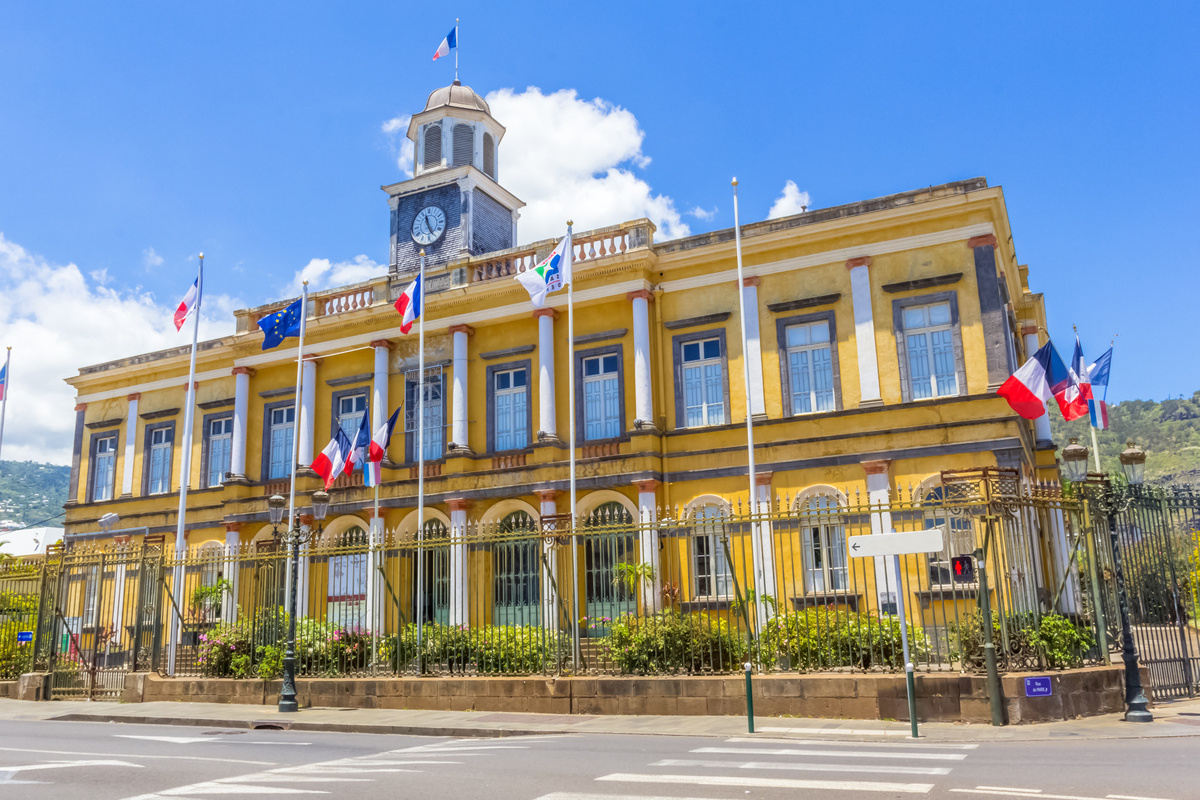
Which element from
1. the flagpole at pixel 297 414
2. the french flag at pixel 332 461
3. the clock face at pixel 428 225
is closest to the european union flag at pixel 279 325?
the flagpole at pixel 297 414

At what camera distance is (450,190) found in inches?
1198

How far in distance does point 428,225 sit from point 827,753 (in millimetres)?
24175

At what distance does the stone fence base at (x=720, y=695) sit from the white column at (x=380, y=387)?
35.4 feet

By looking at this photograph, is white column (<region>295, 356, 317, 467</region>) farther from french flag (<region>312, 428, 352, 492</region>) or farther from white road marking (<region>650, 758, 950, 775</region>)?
white road marking (<region>650, 758, 950, 775</region>)

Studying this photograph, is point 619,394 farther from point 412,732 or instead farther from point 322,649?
point 412,732

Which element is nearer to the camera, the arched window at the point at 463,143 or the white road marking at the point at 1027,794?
the white road marking at the point at 1027,794

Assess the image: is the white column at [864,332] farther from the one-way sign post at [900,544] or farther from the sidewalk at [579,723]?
the one-way sign post at [900,544]

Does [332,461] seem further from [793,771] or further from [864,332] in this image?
[793,771]

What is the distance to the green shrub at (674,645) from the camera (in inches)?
555

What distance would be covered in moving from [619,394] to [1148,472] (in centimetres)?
9096

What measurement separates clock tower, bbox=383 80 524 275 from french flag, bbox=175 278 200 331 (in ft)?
23.6

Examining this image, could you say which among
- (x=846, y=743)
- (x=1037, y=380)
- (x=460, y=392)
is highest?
(x=460, y=392)

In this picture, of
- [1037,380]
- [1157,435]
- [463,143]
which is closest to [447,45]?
[463,143]

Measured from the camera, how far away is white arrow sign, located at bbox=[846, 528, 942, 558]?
→ 1118cm
